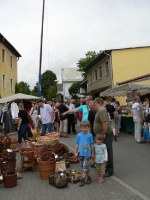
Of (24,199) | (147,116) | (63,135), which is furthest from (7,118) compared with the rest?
(24,199)

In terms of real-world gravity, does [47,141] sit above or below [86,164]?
above

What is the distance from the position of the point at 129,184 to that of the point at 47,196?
181cm

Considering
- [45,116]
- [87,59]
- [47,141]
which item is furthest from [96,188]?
[87,59]

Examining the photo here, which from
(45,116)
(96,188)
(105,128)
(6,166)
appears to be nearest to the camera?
(96,188)

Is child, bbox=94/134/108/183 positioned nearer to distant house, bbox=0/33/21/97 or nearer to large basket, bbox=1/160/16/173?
large basket, bbox=1/160/16/173

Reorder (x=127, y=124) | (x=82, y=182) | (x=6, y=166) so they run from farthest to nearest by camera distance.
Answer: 1. (x=127, y=124)
2. (x=6, y=166)
3. (x=82, y=182)

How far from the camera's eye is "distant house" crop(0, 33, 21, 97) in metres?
30.6

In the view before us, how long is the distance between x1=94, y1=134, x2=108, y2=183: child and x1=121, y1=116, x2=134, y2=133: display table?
795 centimetres

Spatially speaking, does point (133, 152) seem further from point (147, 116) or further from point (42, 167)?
point (42, 167)

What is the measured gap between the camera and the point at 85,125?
589cm

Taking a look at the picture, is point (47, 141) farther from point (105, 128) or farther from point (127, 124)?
point (127, 124)

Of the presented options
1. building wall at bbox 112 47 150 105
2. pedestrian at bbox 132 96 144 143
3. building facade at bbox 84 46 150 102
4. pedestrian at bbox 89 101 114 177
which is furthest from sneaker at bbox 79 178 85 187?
building facade at bbox 84 46 150 102

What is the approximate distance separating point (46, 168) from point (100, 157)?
1.31 m

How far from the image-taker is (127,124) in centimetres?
1439
